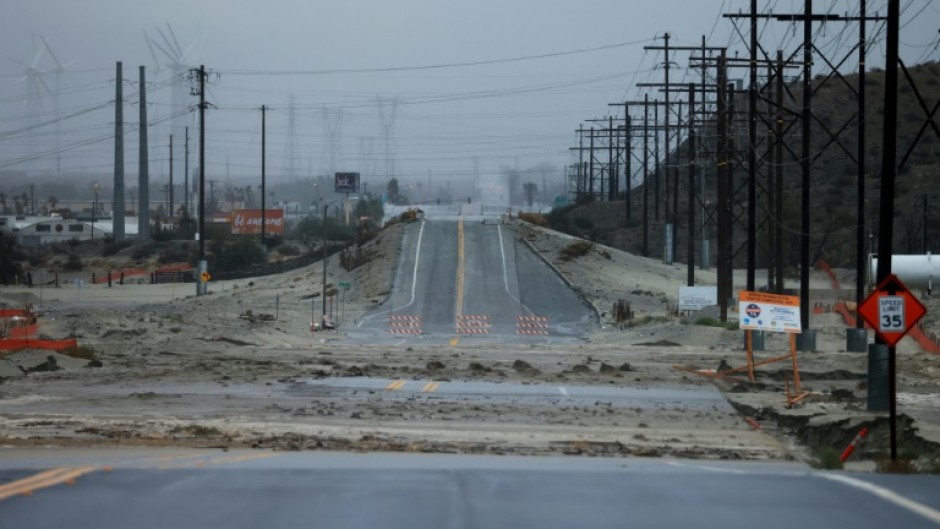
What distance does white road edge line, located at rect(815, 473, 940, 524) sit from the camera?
12.5m

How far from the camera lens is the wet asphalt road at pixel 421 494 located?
1150 centimetres

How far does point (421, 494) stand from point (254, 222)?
14441 cm

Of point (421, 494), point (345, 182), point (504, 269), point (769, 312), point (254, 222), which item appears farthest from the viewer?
point (254, 222)

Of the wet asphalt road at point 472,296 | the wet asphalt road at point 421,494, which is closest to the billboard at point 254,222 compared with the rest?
the wet asphalt road at point 472,296

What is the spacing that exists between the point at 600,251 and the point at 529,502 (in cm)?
8178

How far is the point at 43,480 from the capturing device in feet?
42.4

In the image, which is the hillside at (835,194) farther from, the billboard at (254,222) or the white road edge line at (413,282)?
the billboard at (254,222)

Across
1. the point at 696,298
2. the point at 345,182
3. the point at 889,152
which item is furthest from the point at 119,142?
the point at 889,152

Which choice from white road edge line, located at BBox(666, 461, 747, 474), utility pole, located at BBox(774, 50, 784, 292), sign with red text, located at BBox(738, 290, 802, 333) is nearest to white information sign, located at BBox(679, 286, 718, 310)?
utility pole, located at BBox(774, 50, 784, 292)

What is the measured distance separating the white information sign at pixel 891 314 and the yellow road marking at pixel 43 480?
12.0m

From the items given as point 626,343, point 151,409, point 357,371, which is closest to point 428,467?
point 151,409

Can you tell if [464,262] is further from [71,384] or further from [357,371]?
[71,384]

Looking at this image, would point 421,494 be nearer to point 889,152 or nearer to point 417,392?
point 889,152

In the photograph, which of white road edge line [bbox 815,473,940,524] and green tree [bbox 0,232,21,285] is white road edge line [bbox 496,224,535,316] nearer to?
green tree [bbox 0,232,21,285]
